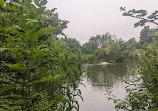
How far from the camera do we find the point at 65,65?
1876 mm

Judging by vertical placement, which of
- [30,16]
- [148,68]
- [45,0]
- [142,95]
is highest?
[45,0]

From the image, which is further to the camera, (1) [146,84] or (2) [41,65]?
(1) [146,84]

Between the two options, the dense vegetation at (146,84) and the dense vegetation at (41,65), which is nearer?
the dense vegetation at (41,65)

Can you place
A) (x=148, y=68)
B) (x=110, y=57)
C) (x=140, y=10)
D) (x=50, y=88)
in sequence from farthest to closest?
(x=110, y=57) < (x=140, y=10) < (x=50, y=88) < (x=148, y=68)

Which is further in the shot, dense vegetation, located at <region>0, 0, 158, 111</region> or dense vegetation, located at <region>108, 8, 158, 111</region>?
dense vegetation, located at <region>108, 8, 158, 111</region>

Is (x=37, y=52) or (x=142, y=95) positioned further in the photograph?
(x=142, y=95)

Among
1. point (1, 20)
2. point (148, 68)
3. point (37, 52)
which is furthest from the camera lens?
point (148, 68)

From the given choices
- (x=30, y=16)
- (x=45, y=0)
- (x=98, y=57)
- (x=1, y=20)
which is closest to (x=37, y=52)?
(x=30, y=16)

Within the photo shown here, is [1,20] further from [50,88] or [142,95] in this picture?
[142,95]

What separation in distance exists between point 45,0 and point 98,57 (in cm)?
4596

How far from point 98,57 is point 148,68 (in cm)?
4365

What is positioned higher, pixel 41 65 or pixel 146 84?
pixel 41 65

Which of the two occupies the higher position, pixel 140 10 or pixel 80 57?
pixel 140 10

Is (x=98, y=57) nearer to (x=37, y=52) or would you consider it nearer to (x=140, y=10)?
(x=140, y=10)
